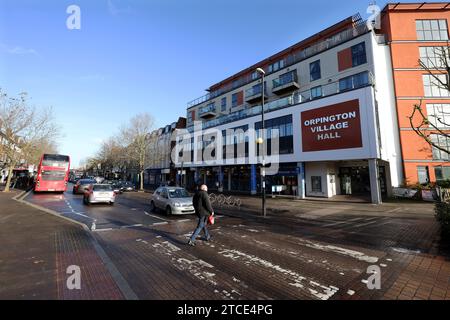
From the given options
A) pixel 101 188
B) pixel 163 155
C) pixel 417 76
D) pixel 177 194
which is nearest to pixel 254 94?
pixel 417 76

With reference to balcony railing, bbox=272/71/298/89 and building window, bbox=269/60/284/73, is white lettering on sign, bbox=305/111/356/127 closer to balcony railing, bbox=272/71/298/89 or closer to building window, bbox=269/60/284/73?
balcony railing, bbox=272/71/298/89

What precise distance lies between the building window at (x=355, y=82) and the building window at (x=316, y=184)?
8898mm

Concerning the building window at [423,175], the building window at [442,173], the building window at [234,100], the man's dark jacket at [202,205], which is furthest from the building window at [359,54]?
the man's dark jacket at [202,205]

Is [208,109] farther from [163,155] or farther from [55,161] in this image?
[55,161]

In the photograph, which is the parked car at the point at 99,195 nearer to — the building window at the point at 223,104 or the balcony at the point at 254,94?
the balcony at the point at 254,94

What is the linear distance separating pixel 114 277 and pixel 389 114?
28.3m

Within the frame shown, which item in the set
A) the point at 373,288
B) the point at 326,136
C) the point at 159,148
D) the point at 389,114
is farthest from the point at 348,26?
the point at 159,148

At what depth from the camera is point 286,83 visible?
29078 mm

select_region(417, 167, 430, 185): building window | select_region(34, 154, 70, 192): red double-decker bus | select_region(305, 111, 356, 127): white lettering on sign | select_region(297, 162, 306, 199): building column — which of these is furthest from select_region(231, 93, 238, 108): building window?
select_region(417, 167, 430, 185): building window

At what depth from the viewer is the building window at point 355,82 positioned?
19.1m

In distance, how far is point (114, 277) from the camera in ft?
14.5

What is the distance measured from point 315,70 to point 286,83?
3.65m

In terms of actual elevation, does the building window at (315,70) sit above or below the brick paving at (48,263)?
above
